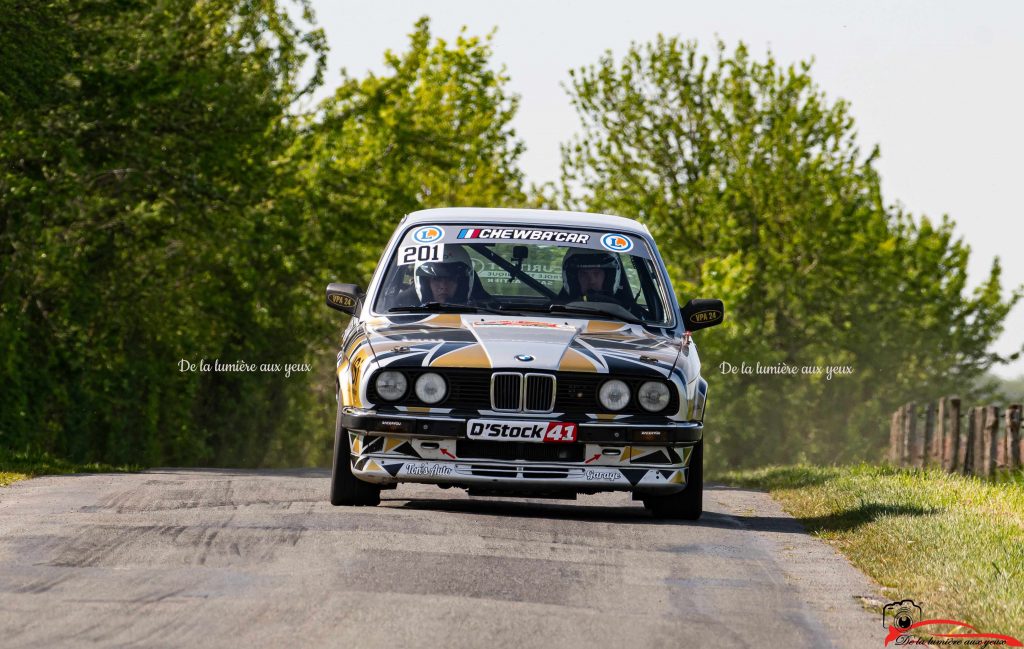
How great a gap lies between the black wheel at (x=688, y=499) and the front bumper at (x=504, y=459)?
39cm

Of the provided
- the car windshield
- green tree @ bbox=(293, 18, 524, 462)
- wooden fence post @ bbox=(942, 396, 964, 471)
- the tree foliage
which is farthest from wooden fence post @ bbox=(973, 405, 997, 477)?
green tree @ bbox=(293, 18, 524, 462)

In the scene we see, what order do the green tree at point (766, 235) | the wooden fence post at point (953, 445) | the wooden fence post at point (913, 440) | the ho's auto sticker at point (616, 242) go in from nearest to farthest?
the ho's auto sticker at point (616, 242), the wooden fence post at point (953, 445), the wooden fence post at point (913, 440), the green tree at point (766, 235)

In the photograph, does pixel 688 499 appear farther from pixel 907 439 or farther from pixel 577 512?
pixel 907 439

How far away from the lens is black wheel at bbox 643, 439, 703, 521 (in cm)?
1018

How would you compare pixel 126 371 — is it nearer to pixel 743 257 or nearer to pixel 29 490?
pixel 29 490

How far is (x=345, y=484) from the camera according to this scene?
33.3 ft

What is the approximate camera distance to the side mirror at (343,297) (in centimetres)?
1112

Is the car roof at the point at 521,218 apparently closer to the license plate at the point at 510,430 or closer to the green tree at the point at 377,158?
the license plate at the point at 510,430

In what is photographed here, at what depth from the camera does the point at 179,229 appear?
28.2m

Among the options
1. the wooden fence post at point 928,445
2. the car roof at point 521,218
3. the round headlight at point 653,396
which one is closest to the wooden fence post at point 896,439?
the wooden fence post at point 928,445

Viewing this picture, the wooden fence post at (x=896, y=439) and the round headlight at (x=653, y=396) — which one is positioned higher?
the round headlight at (x=653, y=396)

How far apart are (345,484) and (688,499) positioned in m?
2.15

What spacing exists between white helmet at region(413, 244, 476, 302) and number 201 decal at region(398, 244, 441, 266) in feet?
0.14

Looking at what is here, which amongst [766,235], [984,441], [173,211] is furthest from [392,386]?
[766,235]
